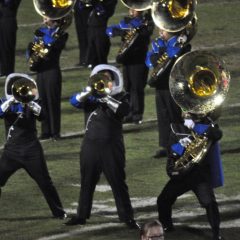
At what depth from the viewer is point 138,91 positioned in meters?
15.8

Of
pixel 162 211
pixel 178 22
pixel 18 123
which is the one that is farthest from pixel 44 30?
pixel 162 211

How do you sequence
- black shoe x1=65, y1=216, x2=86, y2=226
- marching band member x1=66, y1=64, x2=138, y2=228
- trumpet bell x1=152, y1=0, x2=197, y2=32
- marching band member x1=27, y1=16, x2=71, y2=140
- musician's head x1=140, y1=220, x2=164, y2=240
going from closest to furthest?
musician's head x1=140, y1=220, x2=164, y2=240, marching band member x1=66, y1=64, x2=138, y2=228, black shoe x1=65, y1=216, x2=86, y2=226, trumpet bell x1=152, y1=0, x2=197, y2=32, marching band member x1=27, y1=16, x2=71, y2=140

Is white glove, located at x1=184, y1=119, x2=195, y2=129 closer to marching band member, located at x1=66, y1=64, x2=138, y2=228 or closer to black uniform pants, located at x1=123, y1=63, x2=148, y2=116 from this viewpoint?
marching band member, located at x1=66, y1=64, x2=138, y2=228

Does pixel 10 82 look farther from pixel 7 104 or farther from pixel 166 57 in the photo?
pixel 166 57

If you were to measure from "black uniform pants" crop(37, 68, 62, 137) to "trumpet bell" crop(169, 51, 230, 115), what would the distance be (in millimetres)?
3604

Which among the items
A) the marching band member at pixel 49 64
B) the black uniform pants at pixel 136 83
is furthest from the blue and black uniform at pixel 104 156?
the black uniform pants at pixel 136 83

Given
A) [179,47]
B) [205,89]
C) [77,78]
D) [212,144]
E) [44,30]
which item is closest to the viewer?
[212,144]

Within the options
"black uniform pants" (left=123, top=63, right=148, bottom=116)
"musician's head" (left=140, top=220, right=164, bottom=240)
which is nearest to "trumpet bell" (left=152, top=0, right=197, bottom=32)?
"black uniform pants" (left=123, top=63, right=148, bottom=116)

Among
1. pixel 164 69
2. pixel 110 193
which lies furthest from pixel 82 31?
pixel 110 193

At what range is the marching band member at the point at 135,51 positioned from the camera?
15.2m

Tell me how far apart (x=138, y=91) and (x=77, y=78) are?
97.5 inches

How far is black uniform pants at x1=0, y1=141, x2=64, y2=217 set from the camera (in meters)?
11.7

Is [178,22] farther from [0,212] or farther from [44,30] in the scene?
[0,212]

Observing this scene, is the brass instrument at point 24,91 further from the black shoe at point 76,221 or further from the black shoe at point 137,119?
the black shoe at point 137,119
